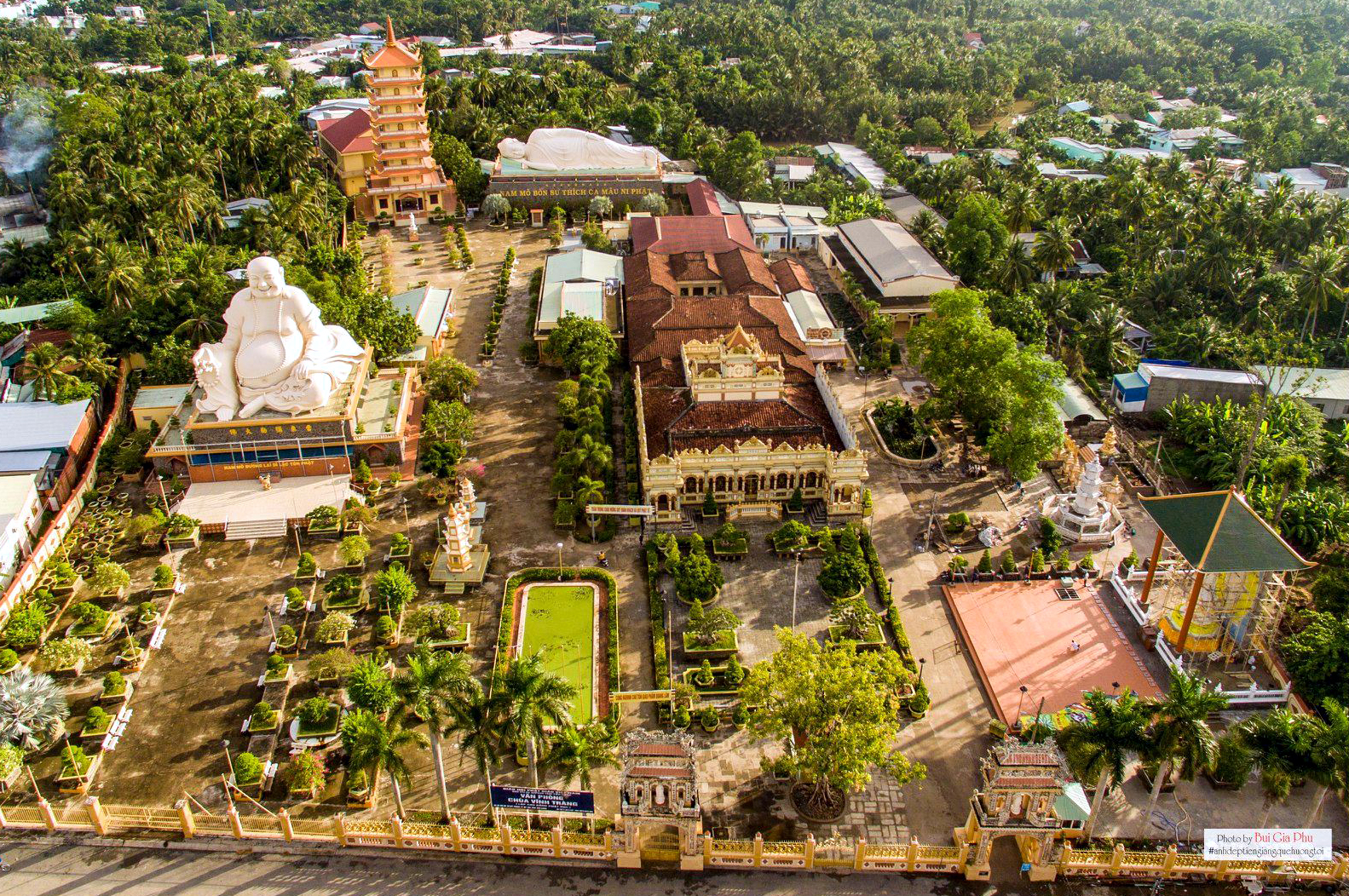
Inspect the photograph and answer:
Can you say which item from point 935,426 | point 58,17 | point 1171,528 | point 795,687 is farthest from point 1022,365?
point 58,17

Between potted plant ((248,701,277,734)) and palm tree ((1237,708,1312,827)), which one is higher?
palm tree ((1237,708,1312,827))

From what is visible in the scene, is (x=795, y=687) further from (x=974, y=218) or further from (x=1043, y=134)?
(x=1043, y=134)

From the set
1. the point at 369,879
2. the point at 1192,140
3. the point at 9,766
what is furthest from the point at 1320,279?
the point at 9,766

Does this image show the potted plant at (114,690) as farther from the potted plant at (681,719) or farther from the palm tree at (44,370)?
the palm tree at (44,370)

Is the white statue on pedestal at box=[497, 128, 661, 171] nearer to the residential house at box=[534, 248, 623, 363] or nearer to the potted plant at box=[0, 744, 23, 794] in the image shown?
the residential house at box=[534, 248, 623, 363]

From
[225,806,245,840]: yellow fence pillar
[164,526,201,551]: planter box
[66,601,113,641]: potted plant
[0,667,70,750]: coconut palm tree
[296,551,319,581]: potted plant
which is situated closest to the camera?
[225,806,245,840]: yellow fence pillar

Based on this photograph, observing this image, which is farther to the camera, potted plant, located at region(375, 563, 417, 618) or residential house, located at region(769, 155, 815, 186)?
residential house, located at region(769, 155, 815, 186)

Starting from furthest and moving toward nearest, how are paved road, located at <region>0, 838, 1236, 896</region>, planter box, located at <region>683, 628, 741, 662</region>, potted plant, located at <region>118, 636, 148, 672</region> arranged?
planter box, located at <region>683, 628, 741, 662</region>, potted plant, located at <region>118, 636, 148, 672</region>, paved road, located at <region>0, 838, 1236, 896</region>

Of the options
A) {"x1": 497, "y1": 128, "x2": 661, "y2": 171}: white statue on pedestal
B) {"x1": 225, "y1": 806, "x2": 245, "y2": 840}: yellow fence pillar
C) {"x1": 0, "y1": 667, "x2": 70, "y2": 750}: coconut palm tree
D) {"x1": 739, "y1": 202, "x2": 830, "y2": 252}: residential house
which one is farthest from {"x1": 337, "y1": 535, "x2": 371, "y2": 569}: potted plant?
{"x1": 497, "y1": 128, "x2": 661, "y2": 171}: white statue on pedestal
